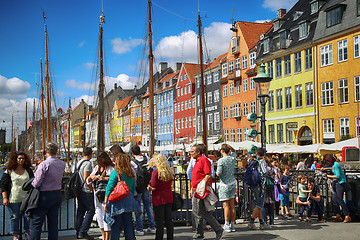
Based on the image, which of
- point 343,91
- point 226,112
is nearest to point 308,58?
point 343,91

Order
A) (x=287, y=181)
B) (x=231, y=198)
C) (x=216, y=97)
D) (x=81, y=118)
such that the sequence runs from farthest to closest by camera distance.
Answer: (x=81, y=118), (x=216, y=97), (x=287, y=181), (x=231, y=198)

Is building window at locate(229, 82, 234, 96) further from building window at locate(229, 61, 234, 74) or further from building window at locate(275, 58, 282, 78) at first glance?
building window at locate(275, 58, 282, 78)

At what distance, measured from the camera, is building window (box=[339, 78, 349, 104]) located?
108 feet

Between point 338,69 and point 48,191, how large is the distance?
100ft

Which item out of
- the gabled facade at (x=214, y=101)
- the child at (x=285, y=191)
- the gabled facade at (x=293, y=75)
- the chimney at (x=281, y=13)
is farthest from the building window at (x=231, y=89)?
the child at (x=285, y=191)

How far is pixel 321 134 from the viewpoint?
3481cm

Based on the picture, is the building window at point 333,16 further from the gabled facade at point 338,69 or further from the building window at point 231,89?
the building window at point 231,89

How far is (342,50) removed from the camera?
33000 mm

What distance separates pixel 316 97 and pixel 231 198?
28.9 m

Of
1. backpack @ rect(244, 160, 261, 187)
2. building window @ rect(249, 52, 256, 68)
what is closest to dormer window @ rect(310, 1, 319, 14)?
building window @ rect(249, 52, 256, 68)

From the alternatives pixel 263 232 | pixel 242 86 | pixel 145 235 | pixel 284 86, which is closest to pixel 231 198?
pixel 263 232

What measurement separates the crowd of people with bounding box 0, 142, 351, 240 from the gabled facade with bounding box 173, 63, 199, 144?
52396 mm

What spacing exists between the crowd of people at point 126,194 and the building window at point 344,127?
2336 centimetres

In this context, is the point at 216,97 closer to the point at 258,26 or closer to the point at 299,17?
the point at 258,26
